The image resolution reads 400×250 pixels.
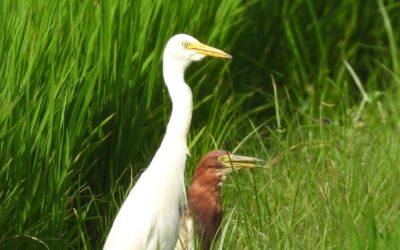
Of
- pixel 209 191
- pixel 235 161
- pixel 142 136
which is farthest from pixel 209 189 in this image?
pixel 142 136

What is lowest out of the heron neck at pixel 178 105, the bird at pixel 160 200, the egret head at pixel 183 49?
the bird at pixel 160 200

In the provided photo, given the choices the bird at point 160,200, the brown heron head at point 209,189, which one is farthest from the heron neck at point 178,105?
the brown heron head at point 209,189

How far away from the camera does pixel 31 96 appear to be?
5.03 meters

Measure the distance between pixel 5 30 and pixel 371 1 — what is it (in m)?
3.55

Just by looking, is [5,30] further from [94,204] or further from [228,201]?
[228,201]

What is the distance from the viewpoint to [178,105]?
5000 mm

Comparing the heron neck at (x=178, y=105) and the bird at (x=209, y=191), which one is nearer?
the heron neck at (x=178, y=105)

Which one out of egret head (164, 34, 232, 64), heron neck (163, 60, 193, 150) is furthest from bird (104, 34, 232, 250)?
egret head (164, 34, 232, 64)

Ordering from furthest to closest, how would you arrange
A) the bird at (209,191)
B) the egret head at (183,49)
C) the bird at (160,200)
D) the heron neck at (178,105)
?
the bird at (209,191), the egret head at (183,49), the heron neck at (178,105), the bird at (160,200)

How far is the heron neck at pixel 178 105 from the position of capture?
494 centimetres

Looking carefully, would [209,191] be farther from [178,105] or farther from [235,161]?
[178,105]

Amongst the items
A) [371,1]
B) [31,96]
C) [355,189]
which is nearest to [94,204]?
[31,96]

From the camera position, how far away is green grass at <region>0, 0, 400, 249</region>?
4.96 metres

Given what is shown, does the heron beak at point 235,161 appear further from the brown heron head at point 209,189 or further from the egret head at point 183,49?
the egret head at point 183,49
